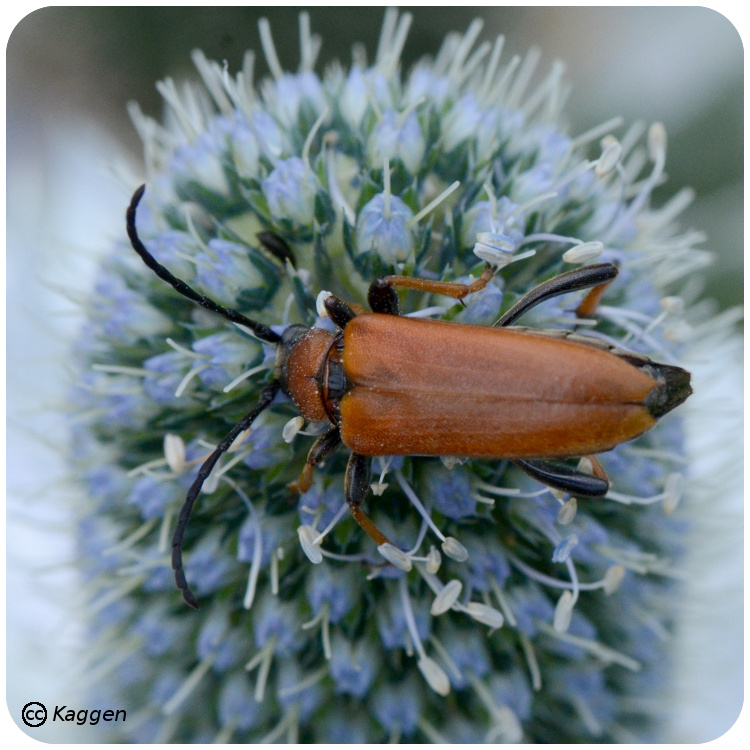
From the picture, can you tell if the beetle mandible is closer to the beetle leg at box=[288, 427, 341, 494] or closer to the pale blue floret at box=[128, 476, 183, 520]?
the beetle leg at box=[288, 427, 341, 494]

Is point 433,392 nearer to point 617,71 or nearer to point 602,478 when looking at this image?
point 602,478

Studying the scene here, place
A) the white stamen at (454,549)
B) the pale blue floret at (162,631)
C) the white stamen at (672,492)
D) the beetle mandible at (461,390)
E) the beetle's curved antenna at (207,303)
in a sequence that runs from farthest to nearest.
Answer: the pale blue floret at (162,631) → the white stamen at (672,492) → the beetle's curved antenna at (207,303) → the white stamen at (454,549) → the beetle mandible at (461,390)

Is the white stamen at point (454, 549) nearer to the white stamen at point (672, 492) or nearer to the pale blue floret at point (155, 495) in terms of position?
the white stamen at point (672, 492)

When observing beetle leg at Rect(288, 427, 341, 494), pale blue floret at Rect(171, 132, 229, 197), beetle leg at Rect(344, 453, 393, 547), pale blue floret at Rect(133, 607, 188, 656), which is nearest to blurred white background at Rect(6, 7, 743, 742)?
pale blue floret at Rect(171, 132, 229, 197)

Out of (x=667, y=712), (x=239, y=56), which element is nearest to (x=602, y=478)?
(x=667, y=712)

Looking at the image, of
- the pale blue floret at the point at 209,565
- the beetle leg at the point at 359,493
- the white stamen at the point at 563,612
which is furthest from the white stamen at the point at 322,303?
the white stamen at the point at 563,612

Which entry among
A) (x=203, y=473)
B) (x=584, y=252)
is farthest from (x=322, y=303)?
(x=584, y=252)
